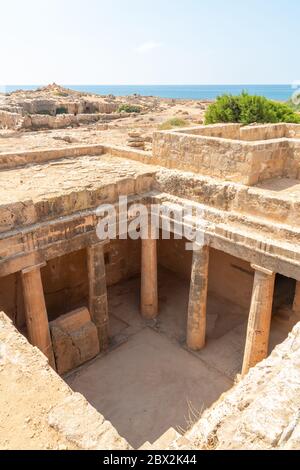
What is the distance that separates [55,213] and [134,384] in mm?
4581

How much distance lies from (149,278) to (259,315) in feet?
12.5

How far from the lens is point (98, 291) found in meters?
9.91

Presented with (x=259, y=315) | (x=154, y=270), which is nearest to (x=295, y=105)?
(x=154, y=270)

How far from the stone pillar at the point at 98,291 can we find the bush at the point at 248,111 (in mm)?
13285

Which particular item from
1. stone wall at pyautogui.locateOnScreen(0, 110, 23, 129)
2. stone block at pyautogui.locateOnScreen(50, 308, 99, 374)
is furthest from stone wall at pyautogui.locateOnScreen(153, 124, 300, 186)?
stone wall at pyautogui.locateOnScreen(0, 110, 23, 129)

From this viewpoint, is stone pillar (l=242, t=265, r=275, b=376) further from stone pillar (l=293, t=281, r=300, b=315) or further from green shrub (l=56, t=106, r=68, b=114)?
green shrub (l=56, t=106, r=68, b=114)

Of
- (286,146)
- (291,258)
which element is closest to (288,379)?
(291,258)

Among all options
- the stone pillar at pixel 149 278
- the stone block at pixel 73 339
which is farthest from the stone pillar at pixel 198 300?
the stone block at pixel 73 339

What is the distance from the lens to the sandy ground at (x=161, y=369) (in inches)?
331

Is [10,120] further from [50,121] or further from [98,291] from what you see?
[98,291]

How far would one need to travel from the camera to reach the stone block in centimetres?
941

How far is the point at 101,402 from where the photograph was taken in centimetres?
877

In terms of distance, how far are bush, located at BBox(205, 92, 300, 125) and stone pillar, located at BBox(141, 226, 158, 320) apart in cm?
1168
